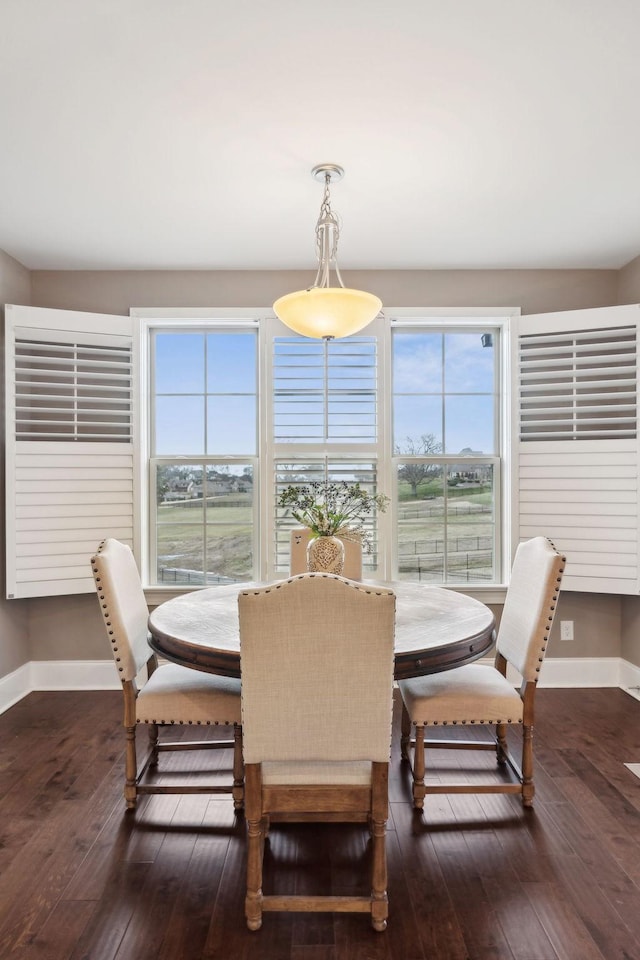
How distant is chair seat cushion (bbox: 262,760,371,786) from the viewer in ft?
5.73

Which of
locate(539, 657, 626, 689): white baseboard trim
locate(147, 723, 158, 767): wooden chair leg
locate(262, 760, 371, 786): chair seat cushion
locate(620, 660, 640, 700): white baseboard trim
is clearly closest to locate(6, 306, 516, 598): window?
locate(539, 657, 626, 689): white baseboard trim

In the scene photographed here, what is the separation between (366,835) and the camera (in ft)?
7.21

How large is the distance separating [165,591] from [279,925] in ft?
7.47

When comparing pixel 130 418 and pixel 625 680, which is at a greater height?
pixel 130 418

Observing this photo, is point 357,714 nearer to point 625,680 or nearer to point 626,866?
point 626,866

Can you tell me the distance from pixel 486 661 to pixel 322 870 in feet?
7.05

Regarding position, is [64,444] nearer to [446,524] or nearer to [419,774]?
[446,524]

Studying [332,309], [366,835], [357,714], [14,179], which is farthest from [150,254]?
[366,835]

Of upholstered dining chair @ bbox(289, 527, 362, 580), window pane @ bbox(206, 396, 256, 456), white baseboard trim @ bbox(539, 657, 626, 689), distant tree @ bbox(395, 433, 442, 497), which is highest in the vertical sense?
window pane @ bbox(206, 396, 256, 456)

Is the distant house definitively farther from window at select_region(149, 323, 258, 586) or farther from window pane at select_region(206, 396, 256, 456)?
window pane at select_region(206, 396, 256, 456)

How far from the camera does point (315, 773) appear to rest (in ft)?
5.73

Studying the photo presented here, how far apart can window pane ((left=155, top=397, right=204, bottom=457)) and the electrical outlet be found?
8.54 ft

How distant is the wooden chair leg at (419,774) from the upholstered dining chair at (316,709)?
1.99ft

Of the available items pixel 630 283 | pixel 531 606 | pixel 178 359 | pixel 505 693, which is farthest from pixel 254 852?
pixel 630 283
